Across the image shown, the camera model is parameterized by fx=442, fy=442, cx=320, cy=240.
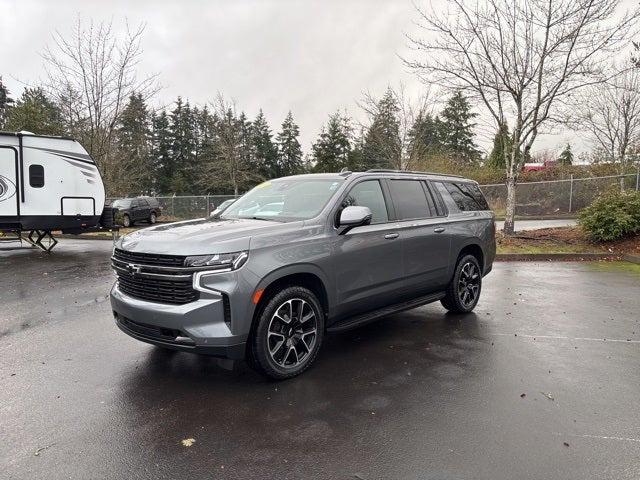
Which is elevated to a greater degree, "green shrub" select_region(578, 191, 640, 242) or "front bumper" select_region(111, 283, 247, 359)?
"green shrub" select_region(578, 191, 640, 242)

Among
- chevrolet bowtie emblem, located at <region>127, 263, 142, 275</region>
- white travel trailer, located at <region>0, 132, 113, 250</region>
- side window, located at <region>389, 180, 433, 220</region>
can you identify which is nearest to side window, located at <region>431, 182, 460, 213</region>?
side window, located at <region>389, 180, 433, 220</region>

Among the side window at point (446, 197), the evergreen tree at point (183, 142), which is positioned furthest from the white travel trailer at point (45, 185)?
the evergreen tree at point (183, 142)

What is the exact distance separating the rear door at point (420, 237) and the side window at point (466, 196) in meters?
0.66

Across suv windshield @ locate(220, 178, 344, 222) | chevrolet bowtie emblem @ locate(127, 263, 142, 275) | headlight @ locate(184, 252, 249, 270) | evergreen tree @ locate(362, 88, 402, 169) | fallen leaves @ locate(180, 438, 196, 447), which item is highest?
evergreen tree @ locate(362, 88, 402, 169)

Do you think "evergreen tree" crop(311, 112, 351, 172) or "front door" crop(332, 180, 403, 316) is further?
"evergreen tree" crop(311, 112, 351, 172)

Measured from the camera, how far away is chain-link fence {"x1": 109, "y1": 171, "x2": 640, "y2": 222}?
24.4 meters

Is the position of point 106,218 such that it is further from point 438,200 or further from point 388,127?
point 388,127

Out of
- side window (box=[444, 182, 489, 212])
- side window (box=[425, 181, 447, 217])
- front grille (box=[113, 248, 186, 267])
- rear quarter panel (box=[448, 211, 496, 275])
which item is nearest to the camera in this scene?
front grille (box=[113, 248, 186, 267])

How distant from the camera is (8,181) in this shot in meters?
12.2

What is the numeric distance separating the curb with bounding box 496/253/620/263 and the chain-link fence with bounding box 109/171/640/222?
506 inches

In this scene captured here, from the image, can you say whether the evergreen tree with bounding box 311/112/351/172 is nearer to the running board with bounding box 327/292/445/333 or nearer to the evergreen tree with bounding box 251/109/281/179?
the evergreen tree with bounding box 251/109/281/179

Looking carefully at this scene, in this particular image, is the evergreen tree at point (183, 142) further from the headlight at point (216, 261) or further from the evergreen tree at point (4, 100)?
the headlight at point (216, 261)

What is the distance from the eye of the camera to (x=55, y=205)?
13.0m

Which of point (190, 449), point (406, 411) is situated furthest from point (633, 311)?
point (190, 449)
